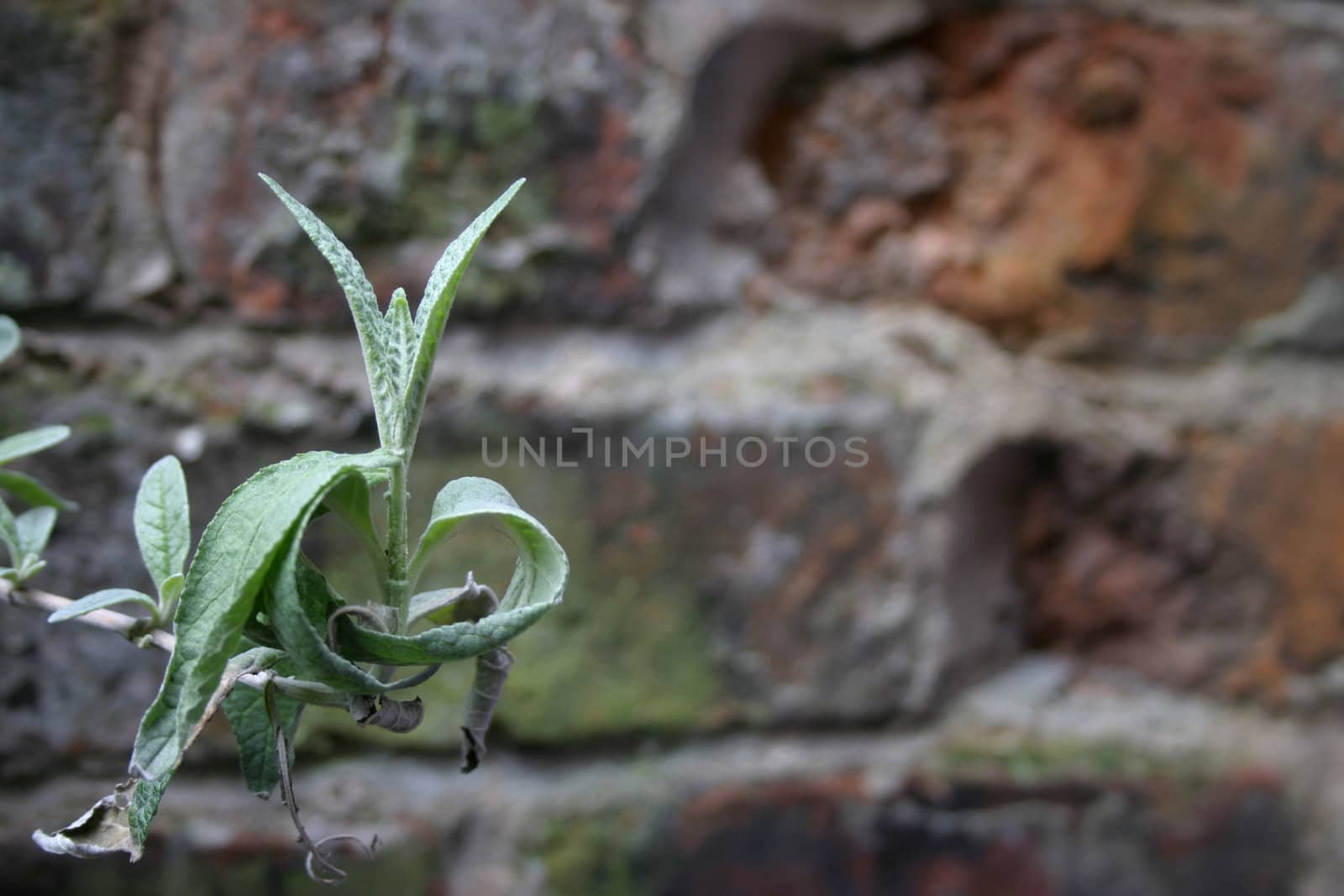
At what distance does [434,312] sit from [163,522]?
0.09 m

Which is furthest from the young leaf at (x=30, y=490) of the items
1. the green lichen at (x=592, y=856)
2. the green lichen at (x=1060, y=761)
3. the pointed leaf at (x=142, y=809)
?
the green lichen at (x=1060, y=761)

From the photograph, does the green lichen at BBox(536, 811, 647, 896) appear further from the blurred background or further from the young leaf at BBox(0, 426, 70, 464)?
the young leaf at BBox(0, 426, 70, 464)

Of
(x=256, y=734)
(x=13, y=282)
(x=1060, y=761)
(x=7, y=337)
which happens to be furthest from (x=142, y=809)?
(x=1060, y=761)

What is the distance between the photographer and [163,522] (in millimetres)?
225

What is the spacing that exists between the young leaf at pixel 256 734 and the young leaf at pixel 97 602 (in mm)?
27

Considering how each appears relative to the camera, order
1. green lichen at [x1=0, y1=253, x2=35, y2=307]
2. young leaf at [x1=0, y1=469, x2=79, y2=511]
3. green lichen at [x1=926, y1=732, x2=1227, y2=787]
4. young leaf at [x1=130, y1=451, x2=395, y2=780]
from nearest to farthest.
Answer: young leaf at [x1=130, y1=451, x2=395, y2=780] < young leaf at [x1=0, y1=469, x2=79, y2=511] < green lichen at [x1=0, y1=253, x2=35, y2=307] < green lichen at [x1=926, y1=732, x2=1227, y2=787]

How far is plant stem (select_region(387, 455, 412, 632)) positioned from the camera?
192 millimetres

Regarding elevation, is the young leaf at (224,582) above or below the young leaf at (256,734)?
above

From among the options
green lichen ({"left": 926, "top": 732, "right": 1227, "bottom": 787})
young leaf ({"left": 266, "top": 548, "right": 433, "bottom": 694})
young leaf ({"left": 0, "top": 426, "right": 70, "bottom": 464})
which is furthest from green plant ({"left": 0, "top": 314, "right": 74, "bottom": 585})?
green lichen ({"left": 926, "top": 732, "right": 1227, "bottom": 787})

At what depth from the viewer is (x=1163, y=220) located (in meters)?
0.52

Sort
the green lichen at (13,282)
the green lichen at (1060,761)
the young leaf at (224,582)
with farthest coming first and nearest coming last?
the green lichen at (1060,761), the green lichen at (13,282), the young leaf at (224,582)

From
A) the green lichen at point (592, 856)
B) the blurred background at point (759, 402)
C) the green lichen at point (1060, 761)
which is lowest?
the green lichen at point (592, 856)

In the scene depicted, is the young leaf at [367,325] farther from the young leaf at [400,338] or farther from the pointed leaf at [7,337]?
the pointed leaf at [7,337]

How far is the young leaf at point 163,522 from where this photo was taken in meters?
0.22
